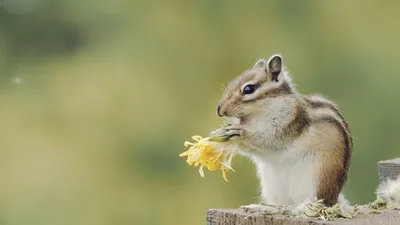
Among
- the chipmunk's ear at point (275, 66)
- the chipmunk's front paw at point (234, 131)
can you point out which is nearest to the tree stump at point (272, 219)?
the chipmunk's front paw at point (234, 131)

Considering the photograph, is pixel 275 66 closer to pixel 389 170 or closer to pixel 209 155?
pixel 209 155

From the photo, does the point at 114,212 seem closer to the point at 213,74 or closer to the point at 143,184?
the point at 143,184

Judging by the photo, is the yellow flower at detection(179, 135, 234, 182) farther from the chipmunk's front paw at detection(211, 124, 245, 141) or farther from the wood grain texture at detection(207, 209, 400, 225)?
the wood grain texture at detection(207, 209, 400, 225)

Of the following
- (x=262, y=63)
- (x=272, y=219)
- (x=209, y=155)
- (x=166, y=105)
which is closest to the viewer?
(x=272, y=219)

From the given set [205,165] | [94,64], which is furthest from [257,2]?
[205,165]

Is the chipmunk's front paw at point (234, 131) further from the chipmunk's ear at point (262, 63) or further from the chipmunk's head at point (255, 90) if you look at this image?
the chipmunk's ear at point (262, 63)

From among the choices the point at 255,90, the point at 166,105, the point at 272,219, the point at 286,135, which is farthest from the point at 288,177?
the point at 166,105
